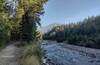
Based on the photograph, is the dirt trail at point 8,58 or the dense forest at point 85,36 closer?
the dirt trail at point 8,58

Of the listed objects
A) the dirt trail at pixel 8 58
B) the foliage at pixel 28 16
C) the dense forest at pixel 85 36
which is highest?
the foliage at pixel 28 16

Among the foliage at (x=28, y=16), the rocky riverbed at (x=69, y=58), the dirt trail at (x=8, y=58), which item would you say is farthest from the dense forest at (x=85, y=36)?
the dirt trail at (x=8, y=58)

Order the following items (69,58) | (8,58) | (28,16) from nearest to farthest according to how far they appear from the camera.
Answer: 1. (8,58)
2. (69,58)
3. (28,16)

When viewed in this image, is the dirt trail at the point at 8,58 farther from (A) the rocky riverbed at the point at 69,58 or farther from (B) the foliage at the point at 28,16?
(B) the foliage at the point at 28,16

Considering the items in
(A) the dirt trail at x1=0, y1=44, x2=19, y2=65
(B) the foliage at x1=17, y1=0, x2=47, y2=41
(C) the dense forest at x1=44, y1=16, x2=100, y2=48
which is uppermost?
(B) the foliage at x1=17, y1=0, x2=47, y2=41

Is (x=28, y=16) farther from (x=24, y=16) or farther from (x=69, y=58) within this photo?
(x=69, y=58)

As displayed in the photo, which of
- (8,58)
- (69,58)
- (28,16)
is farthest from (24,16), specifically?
(8,58)

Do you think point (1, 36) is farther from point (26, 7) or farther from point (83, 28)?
point (83, 28)

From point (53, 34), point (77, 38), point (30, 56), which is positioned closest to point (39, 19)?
point (30, 56)

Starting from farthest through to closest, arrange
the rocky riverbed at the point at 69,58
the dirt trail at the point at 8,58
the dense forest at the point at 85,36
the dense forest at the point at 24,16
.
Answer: the dense forest at the point at 85,36 < the dense forest at the point at 24,16 < the rocky riverbed at the point at 69,58 < the dirt trail at the point at 8,58

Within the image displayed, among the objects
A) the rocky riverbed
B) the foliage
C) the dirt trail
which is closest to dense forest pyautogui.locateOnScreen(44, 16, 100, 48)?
the rocky riverbed

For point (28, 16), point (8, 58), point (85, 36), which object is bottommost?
point (85, 36)

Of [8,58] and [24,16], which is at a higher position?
[24,16]

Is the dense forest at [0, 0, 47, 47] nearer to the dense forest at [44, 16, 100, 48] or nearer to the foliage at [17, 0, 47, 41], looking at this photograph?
the foliage at [17, 0, 47, 41]
